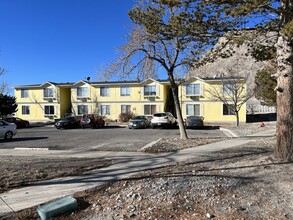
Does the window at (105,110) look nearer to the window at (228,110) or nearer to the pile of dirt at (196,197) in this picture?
the window at (228,110)

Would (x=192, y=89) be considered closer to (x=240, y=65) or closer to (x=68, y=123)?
(x=68, y=123)

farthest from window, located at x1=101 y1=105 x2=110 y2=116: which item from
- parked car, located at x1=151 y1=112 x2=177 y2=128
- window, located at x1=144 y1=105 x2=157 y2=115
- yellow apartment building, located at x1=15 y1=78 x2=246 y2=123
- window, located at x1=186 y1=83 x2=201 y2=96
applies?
parked car, located at x1=151 y1=112 x2=177 y2=128

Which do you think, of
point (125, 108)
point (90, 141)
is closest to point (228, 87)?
point (125, 108)

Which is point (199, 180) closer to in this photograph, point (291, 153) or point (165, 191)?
point (165, 191)

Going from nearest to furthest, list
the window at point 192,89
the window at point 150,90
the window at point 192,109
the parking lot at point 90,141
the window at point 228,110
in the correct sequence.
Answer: the parking lot at point 90,141 < the window at point 228,110 < the window at point 192,89 < the window at point 192,109 < the window at point 150,90

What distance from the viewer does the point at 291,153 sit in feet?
28.5

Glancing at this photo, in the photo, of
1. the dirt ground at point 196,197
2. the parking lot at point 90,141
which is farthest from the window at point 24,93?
the dirt ground at point 196,197

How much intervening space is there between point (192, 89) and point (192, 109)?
2.89 meters

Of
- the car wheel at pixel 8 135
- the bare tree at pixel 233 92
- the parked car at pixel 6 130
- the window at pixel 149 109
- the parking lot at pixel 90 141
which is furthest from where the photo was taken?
the window at pixel 149 109

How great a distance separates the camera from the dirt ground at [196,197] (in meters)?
5.51

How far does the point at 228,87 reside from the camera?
40375mm

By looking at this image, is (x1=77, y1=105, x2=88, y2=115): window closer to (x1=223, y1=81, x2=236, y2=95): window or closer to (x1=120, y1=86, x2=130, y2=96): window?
(x1=120, y1=86, x2=130, y2=96): window

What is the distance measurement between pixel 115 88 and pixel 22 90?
17.0 m

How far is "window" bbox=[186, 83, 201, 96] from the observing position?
4572 centimetres
